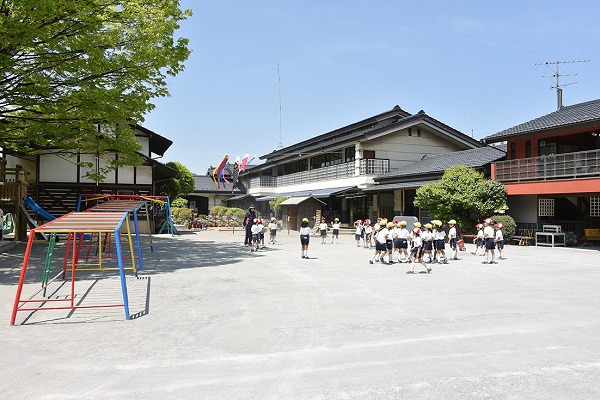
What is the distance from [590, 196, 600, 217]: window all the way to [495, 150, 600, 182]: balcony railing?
10.0 feet

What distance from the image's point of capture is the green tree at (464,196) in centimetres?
2183

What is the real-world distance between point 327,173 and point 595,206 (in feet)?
61.9

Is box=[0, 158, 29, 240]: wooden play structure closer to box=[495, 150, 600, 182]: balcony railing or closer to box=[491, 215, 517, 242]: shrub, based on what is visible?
box=[491, 215, 517, 242]: shrub

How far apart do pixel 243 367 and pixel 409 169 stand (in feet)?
84.7

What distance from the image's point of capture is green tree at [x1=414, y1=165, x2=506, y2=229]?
21.8 meters

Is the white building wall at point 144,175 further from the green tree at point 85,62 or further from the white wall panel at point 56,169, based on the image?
the green tree at point 85,62

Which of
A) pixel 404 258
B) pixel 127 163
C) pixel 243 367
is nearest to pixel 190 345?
pixel 243 367

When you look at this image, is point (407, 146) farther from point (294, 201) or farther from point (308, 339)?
point (308, 339)

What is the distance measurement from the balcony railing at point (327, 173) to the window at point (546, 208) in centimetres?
1112

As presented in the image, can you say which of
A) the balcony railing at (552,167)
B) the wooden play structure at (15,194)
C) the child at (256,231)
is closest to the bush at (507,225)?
the balcony railing at (552,167)

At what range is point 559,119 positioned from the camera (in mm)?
21875

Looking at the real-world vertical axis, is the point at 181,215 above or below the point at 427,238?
above

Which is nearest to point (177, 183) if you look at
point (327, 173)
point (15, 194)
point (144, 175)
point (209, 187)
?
point (144, 175)

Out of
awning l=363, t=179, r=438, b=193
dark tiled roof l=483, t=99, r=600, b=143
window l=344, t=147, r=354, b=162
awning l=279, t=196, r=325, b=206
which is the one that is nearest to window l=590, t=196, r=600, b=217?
dark tiled roof l=483, t=99, r=600, b=143
